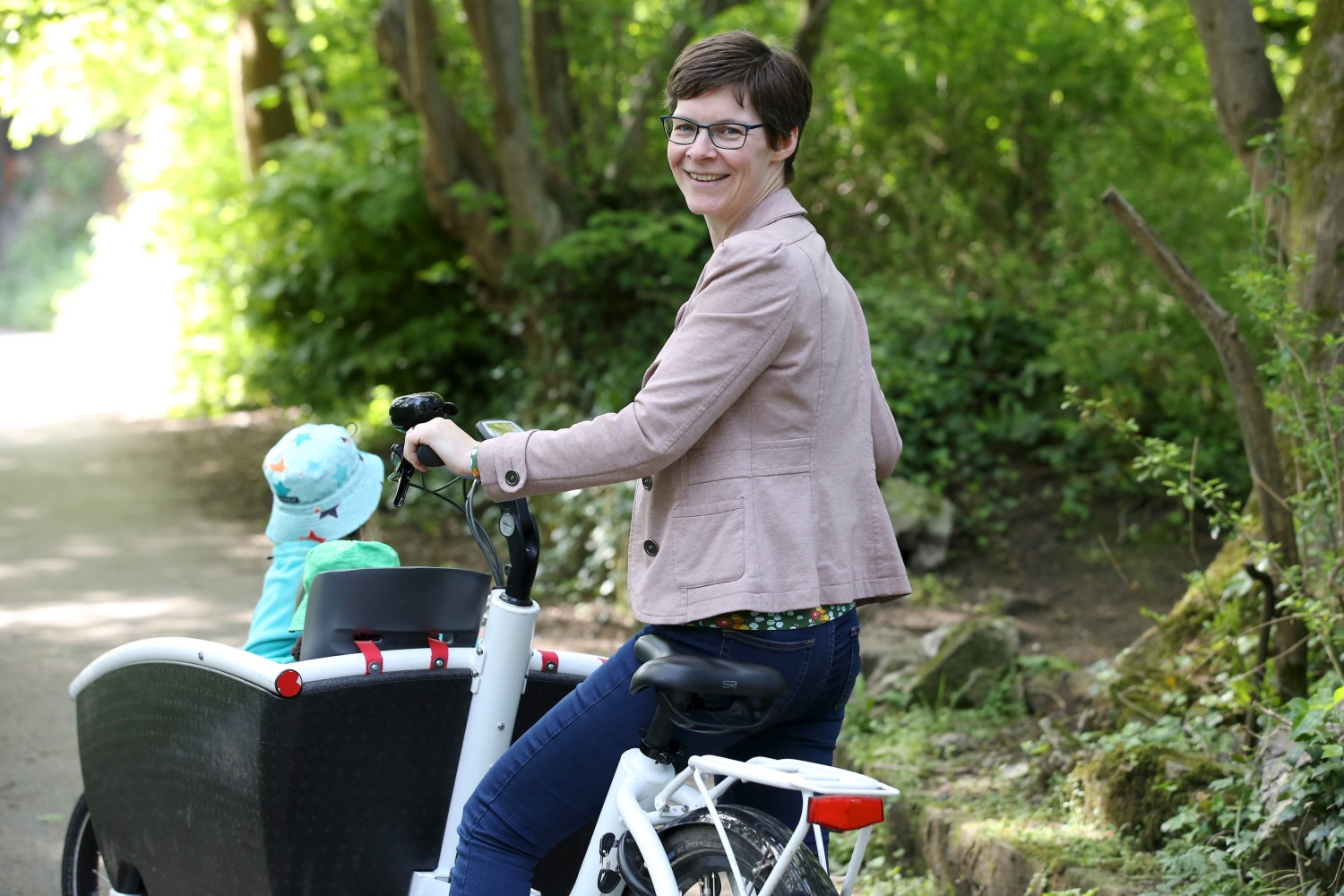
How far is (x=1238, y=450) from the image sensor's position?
276 inches

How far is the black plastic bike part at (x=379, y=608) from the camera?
263 cm

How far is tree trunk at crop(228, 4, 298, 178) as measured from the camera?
13734mm

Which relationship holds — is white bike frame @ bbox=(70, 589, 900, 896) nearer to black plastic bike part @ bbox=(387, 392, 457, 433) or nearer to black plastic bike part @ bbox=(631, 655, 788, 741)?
black plastic bike part @ bbox=(631, 655, 788, 741)

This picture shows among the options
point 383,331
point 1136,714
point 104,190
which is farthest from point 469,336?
point 104,190

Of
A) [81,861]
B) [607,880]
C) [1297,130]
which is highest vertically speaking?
[1297,130]

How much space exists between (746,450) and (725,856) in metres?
0.64

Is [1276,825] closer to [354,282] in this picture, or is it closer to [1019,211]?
[1019,211]

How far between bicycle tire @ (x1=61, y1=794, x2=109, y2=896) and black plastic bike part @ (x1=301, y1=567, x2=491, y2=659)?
1028 mm

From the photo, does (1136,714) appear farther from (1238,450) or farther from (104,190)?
(104,190)

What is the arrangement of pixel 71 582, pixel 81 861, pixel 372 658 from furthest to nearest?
1. pixel 71 582
2. pixel 81 861
3. pixel 372 658

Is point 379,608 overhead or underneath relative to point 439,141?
underneath

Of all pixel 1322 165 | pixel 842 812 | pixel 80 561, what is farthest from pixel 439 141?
pixel 842 812

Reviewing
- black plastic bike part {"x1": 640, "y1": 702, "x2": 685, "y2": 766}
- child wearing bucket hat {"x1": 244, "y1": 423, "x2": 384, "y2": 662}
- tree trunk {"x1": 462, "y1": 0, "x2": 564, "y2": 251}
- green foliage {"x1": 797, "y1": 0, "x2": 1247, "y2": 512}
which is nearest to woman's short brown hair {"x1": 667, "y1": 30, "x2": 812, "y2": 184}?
black plastic bike part {"x1": 640, "y1": 702, "x2": 685, "y2": 766}

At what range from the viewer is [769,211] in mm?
2234
